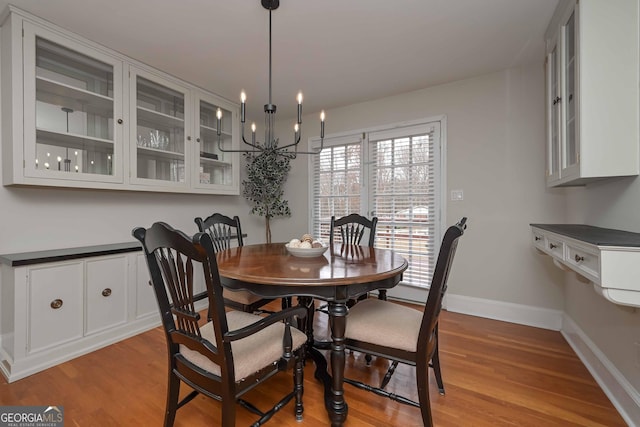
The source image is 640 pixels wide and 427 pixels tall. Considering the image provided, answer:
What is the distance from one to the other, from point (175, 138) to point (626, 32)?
3309 mm

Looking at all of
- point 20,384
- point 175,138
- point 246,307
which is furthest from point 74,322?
point 175,138

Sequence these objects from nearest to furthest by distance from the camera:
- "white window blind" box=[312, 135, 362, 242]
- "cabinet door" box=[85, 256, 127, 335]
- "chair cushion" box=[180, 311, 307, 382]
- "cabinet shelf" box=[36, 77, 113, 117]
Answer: "chair cushion" box=[180, 311, 307, 382] → "cabinet shelf" box=[36, 77, 113, 117] → "cabinet door" box=[85, 256, 127, 335] → "white window blind" box=[312, 135, 362, 242]

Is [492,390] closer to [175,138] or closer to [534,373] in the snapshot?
[534,373]

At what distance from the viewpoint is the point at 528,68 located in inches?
101

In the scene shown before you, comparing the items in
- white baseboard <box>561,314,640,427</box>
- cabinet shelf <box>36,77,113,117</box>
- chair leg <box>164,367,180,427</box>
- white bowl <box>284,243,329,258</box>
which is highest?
cabinet shelf <box>36,77,113,117</box>

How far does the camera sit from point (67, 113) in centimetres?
211

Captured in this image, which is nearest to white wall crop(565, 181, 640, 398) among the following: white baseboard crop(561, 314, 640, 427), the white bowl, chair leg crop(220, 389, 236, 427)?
white baseboard crop(561, 314, 640, 427)

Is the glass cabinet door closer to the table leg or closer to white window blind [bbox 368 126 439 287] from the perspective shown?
white window blind [bbox 368 126 439 287]

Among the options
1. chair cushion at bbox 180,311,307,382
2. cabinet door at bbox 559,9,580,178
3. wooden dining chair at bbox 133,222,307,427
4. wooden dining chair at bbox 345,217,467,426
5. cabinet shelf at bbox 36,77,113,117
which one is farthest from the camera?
cabinet shelf at bbox 36,77,113,117

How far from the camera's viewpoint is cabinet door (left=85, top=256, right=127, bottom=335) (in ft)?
7.08

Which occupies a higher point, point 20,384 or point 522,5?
point 522,5

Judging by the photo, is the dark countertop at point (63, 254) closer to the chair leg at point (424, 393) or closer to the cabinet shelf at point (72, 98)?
the cabinet shelf at point (72, 98)

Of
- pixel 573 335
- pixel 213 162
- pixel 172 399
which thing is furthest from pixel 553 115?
pixel 213 162

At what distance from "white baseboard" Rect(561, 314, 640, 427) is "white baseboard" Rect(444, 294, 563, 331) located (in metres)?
0.23
